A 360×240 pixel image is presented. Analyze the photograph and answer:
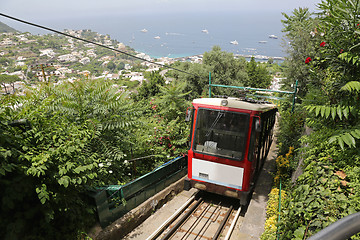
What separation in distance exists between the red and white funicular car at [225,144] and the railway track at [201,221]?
0.82 metres

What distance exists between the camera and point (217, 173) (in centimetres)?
746

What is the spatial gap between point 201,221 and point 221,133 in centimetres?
285

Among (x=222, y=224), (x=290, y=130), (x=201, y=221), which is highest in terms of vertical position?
(x=290, y=130)

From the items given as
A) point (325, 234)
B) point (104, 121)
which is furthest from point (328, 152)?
point (104, 121)

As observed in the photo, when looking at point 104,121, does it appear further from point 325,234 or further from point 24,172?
point 325,234

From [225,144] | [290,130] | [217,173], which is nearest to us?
[225,144]

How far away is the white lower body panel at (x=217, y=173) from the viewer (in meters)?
7.24

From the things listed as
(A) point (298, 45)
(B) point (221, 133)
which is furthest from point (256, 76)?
(B) point (221, 133)

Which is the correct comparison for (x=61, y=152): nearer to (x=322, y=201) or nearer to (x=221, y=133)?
(x=221, y=133)

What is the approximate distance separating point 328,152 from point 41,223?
5750 millimetres

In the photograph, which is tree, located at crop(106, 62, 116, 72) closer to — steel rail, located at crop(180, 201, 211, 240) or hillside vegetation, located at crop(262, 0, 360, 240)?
steel rail, located at crop(180, 201, 211, 240)

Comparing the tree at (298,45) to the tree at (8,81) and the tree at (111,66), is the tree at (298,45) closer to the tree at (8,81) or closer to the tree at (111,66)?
the tree at (8,81)

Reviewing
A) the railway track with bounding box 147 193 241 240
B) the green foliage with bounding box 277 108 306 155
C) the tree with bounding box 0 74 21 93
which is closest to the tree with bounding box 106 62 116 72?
the tree with bounding box 0 74 21 93

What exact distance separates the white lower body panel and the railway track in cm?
106
